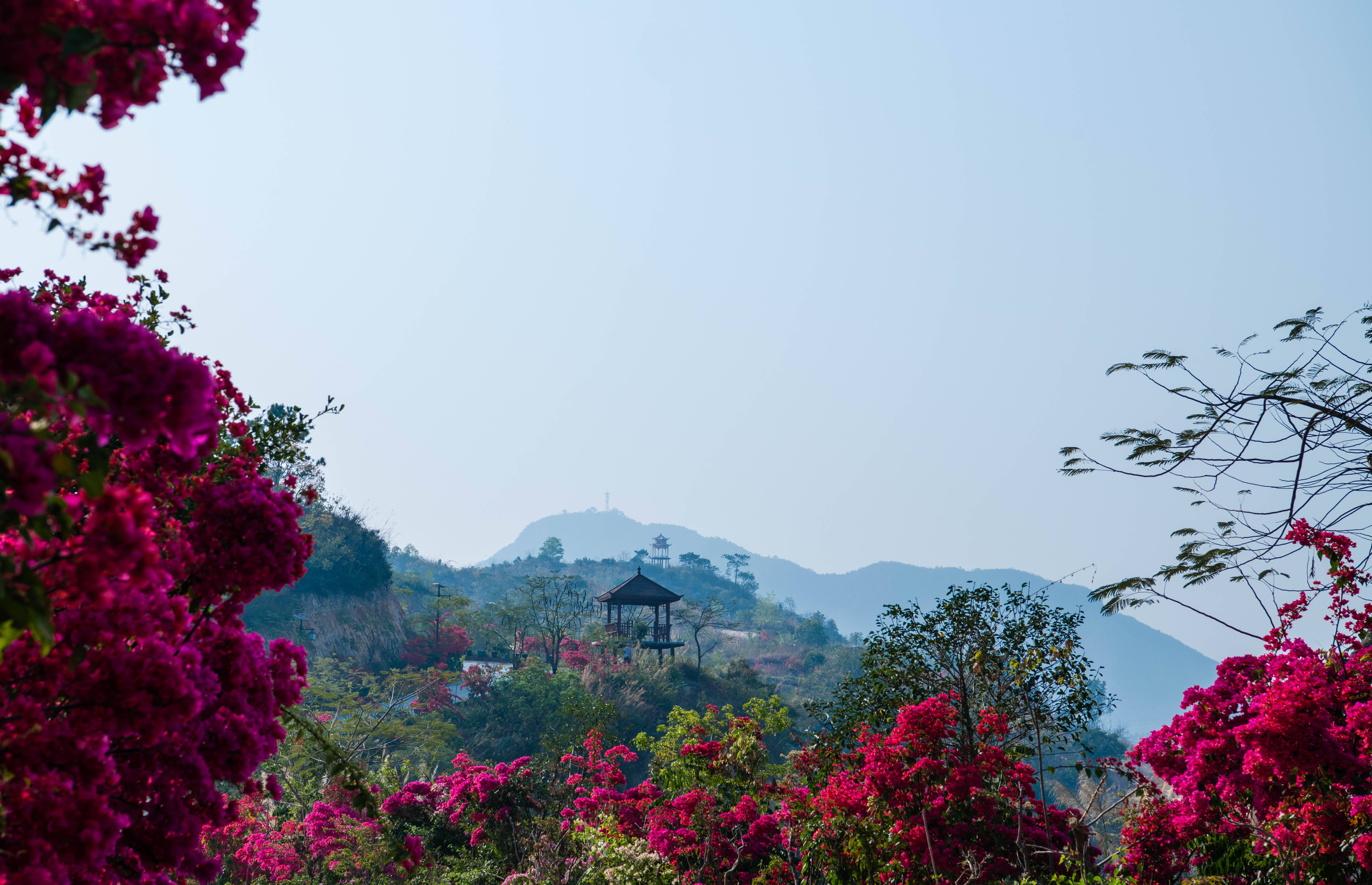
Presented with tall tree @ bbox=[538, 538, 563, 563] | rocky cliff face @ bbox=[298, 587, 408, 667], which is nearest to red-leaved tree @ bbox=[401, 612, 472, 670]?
rocky cliff face @ bbox=[298, 587, 408, 667]

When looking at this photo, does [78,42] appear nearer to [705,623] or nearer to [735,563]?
[705,623]

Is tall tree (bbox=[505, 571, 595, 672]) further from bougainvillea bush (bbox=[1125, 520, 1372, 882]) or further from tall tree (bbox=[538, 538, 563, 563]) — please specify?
A: tall tree (bbox=[538, 538, 563, 563])

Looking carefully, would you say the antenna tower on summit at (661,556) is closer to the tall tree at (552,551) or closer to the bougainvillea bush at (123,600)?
the tall tree at (552,551)

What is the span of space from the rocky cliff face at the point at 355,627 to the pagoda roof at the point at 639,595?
6.25 m

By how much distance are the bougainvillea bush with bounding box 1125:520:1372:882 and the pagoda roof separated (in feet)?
64.2

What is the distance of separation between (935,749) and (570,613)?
73.9 feet

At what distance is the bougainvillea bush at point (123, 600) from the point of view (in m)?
1.31

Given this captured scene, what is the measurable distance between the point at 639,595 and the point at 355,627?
27.2ft

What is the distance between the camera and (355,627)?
21125 millimetres

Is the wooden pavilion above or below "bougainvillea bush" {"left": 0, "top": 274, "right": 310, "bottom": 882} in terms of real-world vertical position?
above

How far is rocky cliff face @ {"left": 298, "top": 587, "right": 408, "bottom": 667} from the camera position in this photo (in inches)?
798

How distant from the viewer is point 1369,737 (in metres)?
3.77

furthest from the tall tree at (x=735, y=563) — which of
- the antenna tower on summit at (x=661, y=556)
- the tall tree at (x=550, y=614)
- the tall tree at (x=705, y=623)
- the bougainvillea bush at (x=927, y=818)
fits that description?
the bougainvillea bush at (x=927, y=818)

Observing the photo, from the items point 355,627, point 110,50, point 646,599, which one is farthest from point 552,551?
point 110,50
